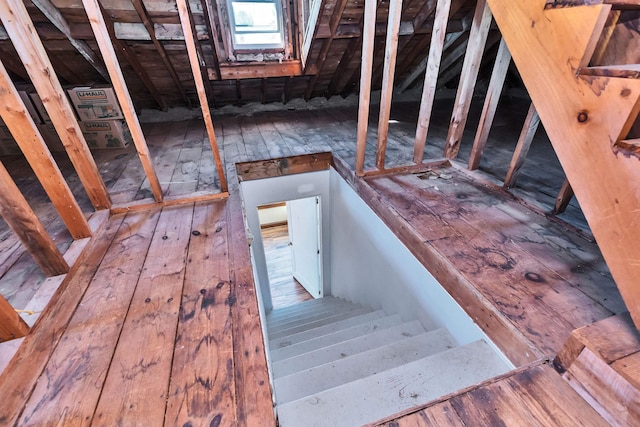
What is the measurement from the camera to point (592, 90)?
0.72 meters

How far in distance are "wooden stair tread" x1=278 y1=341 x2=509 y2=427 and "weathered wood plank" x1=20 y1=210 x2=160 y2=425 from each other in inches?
24.2

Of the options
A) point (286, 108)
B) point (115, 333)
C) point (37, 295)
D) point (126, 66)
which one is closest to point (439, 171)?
point (115, 333)

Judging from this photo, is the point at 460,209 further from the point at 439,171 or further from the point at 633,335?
the point at 633,335

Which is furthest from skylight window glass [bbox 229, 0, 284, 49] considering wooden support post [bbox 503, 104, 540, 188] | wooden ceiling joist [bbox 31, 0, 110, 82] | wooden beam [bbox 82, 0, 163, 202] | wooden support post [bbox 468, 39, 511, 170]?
wooden support post [bbox 503, 104, 540, 188]

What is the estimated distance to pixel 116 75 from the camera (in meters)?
1.49

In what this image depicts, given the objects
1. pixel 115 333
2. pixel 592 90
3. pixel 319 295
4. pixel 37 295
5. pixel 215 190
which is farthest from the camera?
pixel 319 295

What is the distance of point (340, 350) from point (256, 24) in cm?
340

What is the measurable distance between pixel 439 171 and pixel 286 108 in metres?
3.01

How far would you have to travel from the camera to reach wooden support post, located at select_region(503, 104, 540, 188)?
1.60 meters

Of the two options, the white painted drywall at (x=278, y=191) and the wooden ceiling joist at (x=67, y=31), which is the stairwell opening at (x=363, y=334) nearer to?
the white painted drywall at (x=278, y=191)

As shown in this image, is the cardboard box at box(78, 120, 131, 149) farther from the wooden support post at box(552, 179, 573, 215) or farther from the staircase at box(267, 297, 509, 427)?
the wooden support post at box(552, 179, 573, 215)

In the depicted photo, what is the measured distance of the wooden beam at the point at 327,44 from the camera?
2678mm

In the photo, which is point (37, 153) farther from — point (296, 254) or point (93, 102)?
point (296, 254)

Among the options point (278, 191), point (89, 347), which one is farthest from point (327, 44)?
point (89, 347)
